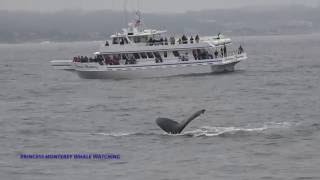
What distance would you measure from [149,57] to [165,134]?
168 ft

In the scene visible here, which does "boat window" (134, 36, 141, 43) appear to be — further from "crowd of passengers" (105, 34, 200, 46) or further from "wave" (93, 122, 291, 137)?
"wave" (93, 122, 291, 137)

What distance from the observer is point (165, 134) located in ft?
156

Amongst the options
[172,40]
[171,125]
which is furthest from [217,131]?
[172,40]

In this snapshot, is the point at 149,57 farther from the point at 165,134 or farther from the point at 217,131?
the point at 165,134

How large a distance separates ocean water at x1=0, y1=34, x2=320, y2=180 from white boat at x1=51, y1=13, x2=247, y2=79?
249 inches

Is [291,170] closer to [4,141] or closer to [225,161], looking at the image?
[225,161]

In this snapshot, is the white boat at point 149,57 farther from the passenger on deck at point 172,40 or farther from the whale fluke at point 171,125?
the whale fluke at point 171,125

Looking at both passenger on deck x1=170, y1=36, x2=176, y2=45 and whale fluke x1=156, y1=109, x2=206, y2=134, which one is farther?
passenger on deck x1=170, y1=36, x2=176, y2=45

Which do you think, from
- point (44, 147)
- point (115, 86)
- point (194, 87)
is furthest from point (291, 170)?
point (115, 86)

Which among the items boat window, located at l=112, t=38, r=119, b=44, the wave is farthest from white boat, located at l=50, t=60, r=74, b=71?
the wave

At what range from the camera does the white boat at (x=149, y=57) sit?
9806cm

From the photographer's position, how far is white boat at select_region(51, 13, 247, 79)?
98.1 m

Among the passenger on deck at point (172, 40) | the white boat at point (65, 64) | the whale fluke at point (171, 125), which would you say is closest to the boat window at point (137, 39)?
the passenger on deck at point (172, 40)

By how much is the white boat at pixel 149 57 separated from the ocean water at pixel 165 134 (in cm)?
634
